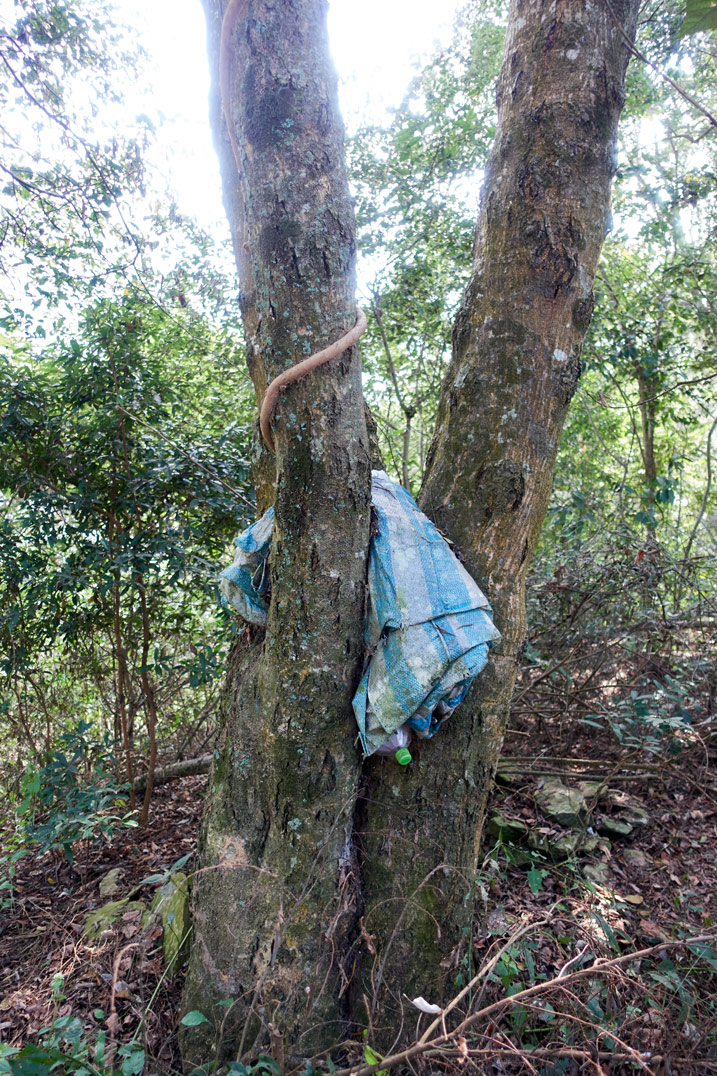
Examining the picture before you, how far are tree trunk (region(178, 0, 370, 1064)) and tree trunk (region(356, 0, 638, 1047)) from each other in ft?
0.57

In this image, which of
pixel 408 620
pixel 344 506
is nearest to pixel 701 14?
pixel 344 506

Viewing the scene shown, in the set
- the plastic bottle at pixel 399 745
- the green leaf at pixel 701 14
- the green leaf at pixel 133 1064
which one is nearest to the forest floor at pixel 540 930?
the green leaf at pixel 133 1064

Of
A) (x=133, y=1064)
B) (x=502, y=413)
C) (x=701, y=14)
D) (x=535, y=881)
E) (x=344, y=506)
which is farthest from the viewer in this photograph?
(x=535, y=881)

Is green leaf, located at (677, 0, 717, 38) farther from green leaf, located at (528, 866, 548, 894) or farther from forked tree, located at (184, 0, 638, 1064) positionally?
green leaf, located at (528, 866, 548, 894)

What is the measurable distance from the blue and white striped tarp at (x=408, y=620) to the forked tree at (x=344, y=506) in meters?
0.08

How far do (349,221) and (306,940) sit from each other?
184 centimetres

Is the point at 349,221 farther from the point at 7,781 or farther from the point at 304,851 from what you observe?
the point at 7,781

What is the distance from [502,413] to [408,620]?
27.3 inches

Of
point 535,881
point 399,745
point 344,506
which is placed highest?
point 344,506

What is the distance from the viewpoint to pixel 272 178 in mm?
1509

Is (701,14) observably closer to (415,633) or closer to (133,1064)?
(415,633)

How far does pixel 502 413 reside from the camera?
1.86 meters

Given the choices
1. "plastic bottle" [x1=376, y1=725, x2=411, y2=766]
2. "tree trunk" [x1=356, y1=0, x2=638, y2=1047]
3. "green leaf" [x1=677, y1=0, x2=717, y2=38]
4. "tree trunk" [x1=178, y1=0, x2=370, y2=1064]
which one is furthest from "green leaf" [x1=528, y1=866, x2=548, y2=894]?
"green leaf" [x1=677, y1=0, x2=717, y2=38]

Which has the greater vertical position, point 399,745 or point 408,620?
point 408,620
